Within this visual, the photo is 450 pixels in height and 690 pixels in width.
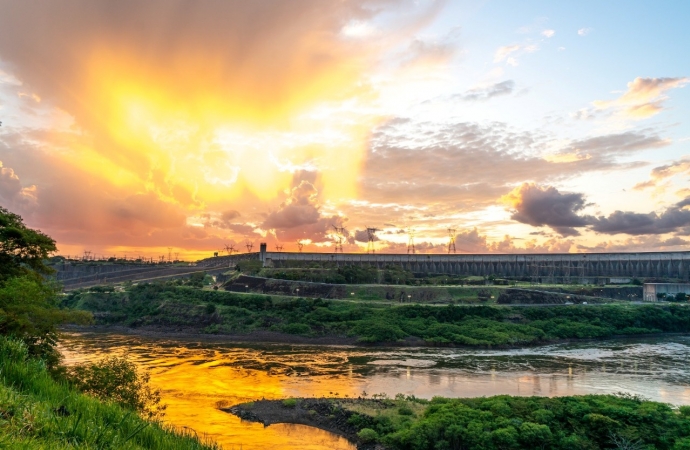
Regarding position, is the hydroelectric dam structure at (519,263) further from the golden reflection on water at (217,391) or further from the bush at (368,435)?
the bush at (368,435)

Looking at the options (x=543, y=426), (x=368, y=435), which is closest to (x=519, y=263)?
(x=543, y=426)

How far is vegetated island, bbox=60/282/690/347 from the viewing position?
73.2 metres

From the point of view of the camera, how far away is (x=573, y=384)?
46188 millimetres

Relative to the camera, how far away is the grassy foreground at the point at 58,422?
6.55m

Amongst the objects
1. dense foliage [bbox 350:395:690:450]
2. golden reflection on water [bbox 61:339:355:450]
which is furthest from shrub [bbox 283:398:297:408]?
dense foliage [bbox 350:395:690:450]

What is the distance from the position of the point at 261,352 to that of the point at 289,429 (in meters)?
33.8

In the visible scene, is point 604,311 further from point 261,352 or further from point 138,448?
point 138,448

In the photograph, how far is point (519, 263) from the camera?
151500 mm

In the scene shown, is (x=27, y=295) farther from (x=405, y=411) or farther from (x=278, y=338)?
(x=278, y=338)

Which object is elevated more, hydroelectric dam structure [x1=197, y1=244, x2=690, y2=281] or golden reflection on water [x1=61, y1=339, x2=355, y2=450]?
hydroelectric dam structure [x1=197, y1=244, x2=690, y2=281]

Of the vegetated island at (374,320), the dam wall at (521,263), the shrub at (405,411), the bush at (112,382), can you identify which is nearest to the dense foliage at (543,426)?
the shrub at (405,411)

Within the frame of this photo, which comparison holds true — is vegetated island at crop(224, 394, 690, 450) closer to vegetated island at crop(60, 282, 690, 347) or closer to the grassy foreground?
the grassy foreground

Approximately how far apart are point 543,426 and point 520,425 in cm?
123

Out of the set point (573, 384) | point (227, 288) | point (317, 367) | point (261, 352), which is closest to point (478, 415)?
point (573, 384)
